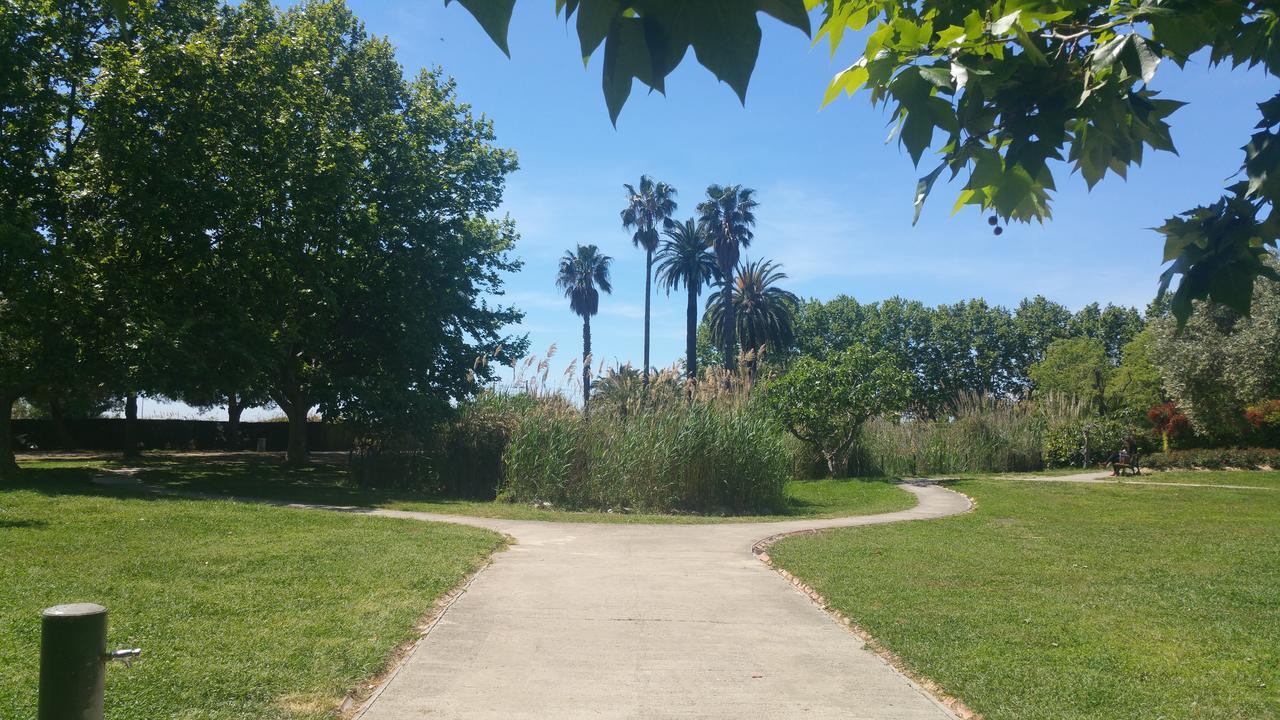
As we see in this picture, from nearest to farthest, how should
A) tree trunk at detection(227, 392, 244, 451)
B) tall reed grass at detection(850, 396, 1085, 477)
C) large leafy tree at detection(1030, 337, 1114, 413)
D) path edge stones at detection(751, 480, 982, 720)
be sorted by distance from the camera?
path edge stones at detection(751, 480, 982, 720) → tall reed grass at detection(850, 396, 1085, 477) → tree trunk at detection(227, 392, 244, 451) → large leafy tree at detection(1030, 337, 1114, 413)

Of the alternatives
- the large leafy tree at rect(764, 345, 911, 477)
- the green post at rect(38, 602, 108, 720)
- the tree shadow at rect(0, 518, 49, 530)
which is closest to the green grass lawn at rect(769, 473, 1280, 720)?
the green post at rect(38, 602, 108, 720)

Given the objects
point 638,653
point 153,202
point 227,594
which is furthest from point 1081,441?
point 227,594

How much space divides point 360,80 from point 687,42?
2746 centimetres

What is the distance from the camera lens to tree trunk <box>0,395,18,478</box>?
1991 centimetres

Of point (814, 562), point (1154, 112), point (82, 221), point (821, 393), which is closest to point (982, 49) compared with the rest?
point (1154, 112)

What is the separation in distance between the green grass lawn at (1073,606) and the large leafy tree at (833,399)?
1049 cm

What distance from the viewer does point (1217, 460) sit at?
3039 cm

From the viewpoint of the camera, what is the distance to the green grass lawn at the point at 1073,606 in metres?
5.78

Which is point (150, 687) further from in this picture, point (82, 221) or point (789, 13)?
point (82, 221)

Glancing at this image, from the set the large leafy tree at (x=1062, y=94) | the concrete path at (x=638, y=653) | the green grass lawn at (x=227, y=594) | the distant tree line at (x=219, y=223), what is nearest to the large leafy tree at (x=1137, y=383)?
the distant tree line at (x=219, y=223)

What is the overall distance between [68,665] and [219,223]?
20.3m

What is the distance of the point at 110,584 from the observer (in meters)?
8.24

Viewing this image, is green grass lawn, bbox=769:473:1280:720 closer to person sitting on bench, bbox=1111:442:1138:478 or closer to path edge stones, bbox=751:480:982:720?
path edge stones, bbox=751:480:982:720

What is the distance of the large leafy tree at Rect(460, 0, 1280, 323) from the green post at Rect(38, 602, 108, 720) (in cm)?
340
